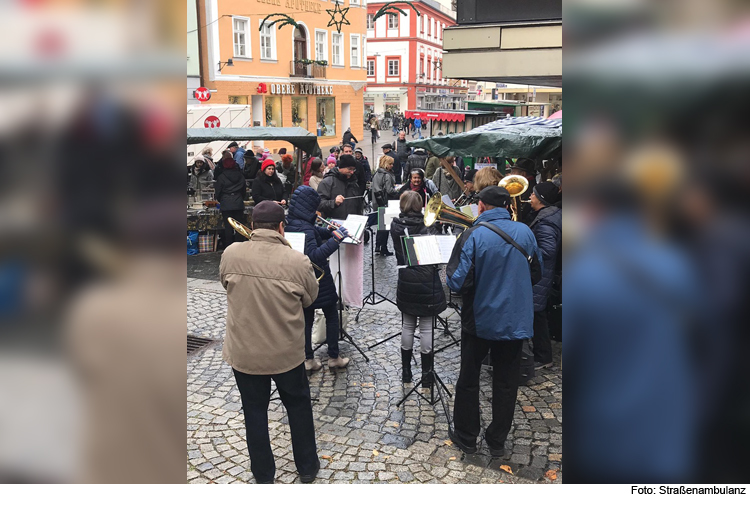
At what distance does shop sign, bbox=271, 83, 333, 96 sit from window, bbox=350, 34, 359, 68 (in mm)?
2894

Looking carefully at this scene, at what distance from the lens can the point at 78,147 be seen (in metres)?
1.48

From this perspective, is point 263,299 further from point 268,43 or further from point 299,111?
point 299,111

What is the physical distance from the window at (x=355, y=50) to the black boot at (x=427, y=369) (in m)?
36.3

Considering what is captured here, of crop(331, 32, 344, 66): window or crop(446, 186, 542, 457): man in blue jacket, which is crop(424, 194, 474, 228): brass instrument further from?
crop(331, 32, 344, 66): window

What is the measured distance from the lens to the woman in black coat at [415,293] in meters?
5.40

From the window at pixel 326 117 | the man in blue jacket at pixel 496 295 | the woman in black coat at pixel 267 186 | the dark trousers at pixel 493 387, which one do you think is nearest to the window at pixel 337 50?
the window at pixel 326 117

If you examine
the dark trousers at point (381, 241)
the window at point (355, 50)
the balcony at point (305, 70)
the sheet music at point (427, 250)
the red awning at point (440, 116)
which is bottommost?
the dark trousers at point (381, 241)

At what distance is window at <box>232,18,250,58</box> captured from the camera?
2975 cm

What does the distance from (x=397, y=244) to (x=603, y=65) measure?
4370 mm

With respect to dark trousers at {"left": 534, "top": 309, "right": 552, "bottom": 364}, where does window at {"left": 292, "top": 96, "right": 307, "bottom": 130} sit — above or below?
above

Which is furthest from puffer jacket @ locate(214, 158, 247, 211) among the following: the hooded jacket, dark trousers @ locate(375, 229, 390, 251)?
dark trousers @ locate(375, 229, 390, 251)

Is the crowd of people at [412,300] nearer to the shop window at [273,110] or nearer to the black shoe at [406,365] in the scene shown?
the black shoe at [406,365]

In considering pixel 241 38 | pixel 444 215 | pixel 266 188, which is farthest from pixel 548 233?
pixel 241 38

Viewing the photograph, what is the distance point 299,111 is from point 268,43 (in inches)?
192
